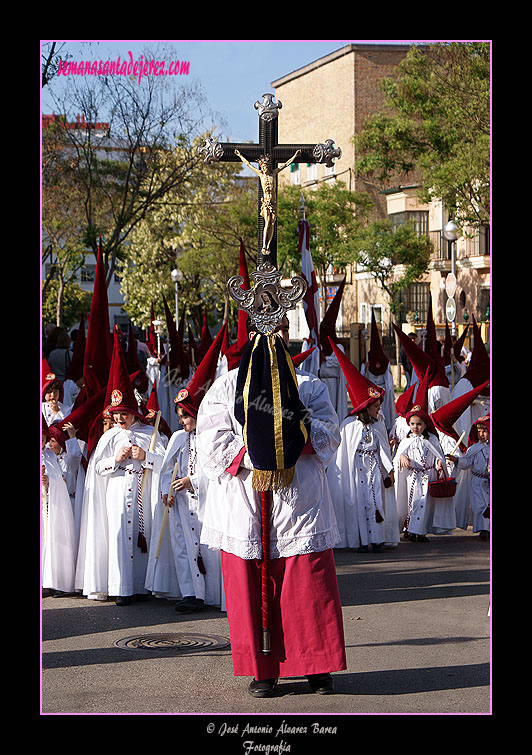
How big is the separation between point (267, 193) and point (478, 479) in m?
6.38

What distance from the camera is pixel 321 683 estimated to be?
6254 mm

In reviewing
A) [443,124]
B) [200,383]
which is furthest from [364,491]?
[443,124]

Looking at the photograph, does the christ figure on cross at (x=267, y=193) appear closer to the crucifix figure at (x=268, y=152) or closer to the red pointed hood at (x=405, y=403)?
the crucifix figure at (x=268, y=152)

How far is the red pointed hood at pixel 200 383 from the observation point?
8.73 m

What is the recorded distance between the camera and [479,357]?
47.2 feet

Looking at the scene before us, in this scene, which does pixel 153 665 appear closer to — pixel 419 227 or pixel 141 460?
pixel 141 460

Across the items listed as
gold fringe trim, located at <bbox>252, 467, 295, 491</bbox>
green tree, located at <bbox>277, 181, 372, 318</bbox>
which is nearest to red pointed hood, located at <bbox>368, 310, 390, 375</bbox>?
gold fringe trim, located at <bbox>252, 467, 295, 491</bbox>

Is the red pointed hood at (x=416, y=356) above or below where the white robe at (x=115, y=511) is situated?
above

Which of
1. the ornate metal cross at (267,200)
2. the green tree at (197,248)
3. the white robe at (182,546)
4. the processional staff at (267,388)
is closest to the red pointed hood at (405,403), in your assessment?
the white robe at (182,546)

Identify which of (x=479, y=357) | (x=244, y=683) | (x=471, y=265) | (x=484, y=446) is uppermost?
(x=471, y=265)

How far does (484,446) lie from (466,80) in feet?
37.4

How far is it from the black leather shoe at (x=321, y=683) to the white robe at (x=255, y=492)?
0.71 metres

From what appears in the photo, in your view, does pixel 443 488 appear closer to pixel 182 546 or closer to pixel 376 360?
pixel 182 546

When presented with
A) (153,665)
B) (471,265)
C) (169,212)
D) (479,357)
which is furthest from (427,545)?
(471,265)
